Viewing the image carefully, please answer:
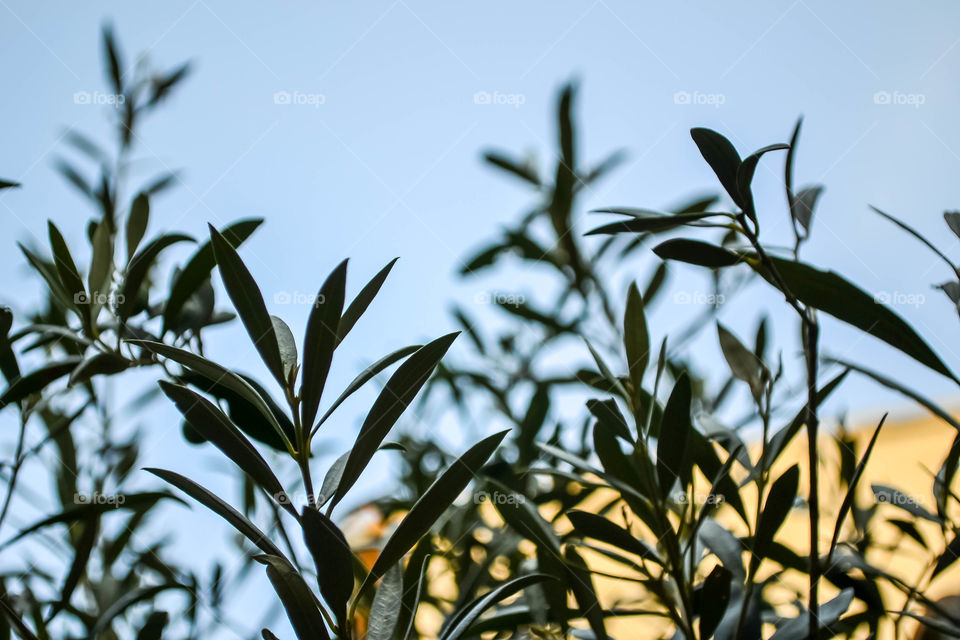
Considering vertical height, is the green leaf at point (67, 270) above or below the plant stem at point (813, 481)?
Answer: above

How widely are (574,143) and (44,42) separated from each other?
35.5 inches

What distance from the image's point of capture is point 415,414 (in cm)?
147

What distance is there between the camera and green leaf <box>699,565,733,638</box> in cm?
56

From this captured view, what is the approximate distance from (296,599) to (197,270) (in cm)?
37

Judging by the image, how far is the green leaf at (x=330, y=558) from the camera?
0.46 meters

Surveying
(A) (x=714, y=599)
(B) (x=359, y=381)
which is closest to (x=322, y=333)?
(B) (x=359, y=381)

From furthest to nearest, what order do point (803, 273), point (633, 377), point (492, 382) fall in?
1. point (492, 382)
2. point (633, 377)
3. point (803, 273)

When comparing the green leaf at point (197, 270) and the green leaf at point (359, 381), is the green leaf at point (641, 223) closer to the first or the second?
the green leaf at point (359, 381)

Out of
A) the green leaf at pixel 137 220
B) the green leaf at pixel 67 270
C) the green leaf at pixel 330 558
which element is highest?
the green leaf at pixel 137 220

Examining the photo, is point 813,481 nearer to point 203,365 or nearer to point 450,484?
point 450,484

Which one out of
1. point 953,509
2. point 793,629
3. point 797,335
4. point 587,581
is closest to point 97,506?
point 587,581

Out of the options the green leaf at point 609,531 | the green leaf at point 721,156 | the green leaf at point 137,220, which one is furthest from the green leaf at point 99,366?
the green leaf at point 721,156

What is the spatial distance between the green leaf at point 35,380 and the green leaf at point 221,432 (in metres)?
0.26

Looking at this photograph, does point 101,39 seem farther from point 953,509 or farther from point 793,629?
point 953,509
